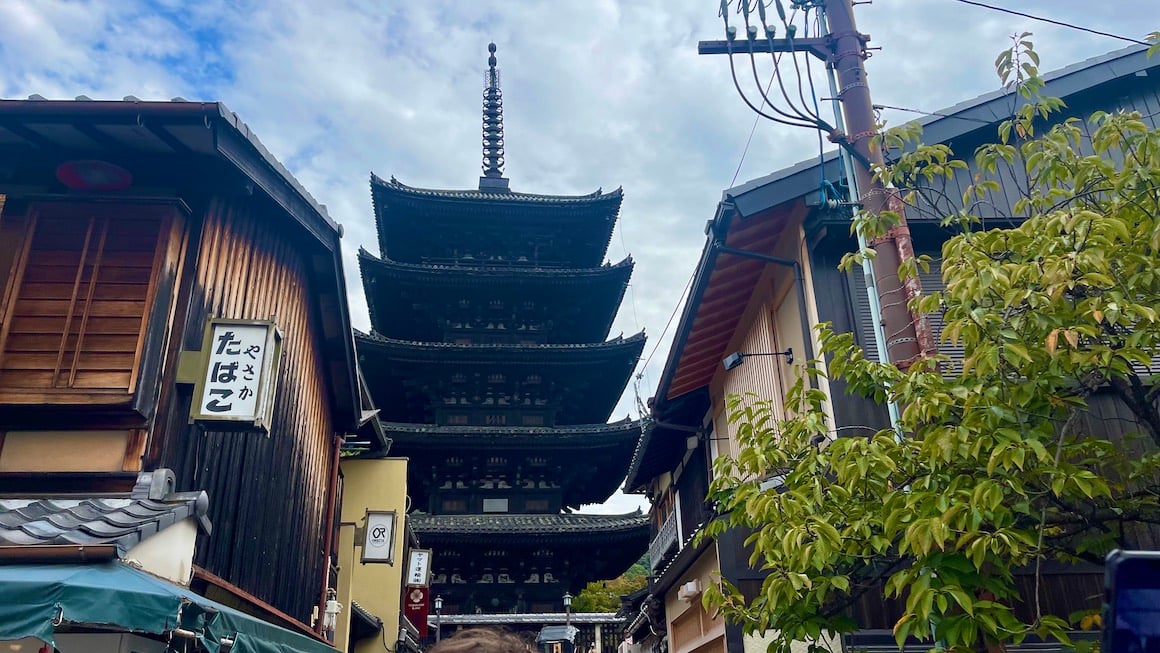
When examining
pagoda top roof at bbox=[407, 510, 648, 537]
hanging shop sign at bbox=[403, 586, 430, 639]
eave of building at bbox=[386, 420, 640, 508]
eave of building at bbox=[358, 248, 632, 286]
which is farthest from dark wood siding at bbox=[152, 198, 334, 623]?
eave of building at bbox=[358, 248, 632, 286]

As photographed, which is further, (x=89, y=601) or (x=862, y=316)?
(x=862, y=316)

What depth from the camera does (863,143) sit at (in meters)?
5.47

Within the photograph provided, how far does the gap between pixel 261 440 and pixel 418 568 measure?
10.7 meters

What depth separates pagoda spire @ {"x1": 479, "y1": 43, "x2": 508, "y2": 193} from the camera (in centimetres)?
2947

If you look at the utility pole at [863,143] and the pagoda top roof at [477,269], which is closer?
the utility pole at [863,143]

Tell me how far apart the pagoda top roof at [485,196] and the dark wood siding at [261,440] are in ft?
49.6

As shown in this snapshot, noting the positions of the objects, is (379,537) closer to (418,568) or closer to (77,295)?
(418,568)

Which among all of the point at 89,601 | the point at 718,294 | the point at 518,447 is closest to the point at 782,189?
the point at 718,294

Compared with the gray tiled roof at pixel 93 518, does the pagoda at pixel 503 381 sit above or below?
above

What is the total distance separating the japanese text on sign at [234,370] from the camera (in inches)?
258

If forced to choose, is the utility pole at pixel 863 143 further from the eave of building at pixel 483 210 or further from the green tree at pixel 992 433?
the eave of building at pixel 483 210

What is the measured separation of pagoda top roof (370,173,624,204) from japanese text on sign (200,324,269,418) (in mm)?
19446

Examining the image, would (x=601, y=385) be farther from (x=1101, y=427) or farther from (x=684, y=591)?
(x=1101, y=427)

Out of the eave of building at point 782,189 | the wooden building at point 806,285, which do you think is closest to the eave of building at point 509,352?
the wooden building at point 806,285
